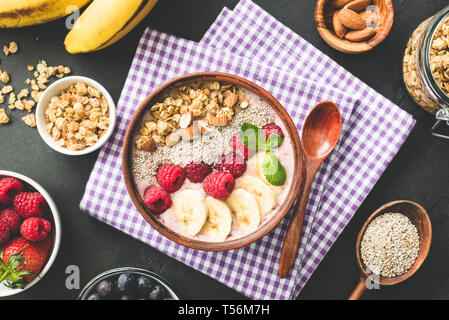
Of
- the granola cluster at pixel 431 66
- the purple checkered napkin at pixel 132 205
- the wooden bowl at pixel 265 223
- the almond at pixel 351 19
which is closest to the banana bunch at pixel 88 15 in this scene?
the purple checkered napkin at pixel 132 205

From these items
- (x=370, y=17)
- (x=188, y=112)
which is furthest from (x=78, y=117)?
(x=370, y=17)

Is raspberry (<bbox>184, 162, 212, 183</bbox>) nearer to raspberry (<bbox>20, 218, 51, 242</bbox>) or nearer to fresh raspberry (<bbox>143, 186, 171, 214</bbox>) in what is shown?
fresh raspberry (<bbox>143, 186, 171, 214</bbox>)

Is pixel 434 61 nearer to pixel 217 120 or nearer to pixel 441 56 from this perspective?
pixel 441 56

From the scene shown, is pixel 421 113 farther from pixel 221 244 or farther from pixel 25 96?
pixel 25 96

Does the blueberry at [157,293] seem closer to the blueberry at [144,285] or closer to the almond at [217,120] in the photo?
the blueberry at [144,285]

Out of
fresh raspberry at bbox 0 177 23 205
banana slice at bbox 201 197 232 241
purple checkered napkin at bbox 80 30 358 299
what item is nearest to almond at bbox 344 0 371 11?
purple checkered napkin at bbox 80 30 358 299

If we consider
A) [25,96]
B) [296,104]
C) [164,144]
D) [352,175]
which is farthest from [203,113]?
[25,96]
